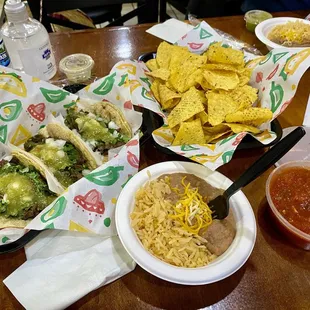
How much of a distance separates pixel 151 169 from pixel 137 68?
1.96 feet

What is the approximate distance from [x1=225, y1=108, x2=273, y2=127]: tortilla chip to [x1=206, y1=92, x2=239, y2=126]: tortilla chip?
3cm

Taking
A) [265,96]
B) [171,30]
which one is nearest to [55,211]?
[265,96]

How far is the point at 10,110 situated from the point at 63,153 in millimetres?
273

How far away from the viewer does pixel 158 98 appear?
54.6 inches

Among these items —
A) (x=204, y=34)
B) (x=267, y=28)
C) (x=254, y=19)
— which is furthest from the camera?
(x=254, y=19)

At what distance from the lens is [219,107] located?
1.24m

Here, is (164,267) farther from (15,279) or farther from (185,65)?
(185,65)

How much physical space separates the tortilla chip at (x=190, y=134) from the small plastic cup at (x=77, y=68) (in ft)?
1.93

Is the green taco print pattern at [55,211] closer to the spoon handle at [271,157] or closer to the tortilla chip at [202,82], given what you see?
the spoon handle at [271,157]

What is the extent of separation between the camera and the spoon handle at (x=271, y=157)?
0.77 meters

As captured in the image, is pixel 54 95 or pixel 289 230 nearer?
pixel 289 230

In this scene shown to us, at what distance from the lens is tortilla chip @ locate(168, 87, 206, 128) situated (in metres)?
1.22

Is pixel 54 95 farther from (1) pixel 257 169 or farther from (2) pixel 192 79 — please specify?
(1) pixel 257 169

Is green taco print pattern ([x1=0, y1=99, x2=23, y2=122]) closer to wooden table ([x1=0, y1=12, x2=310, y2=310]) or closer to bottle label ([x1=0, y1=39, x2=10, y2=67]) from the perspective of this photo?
bottle label ([x1=0, y1=39, x2=10, y2=67])
